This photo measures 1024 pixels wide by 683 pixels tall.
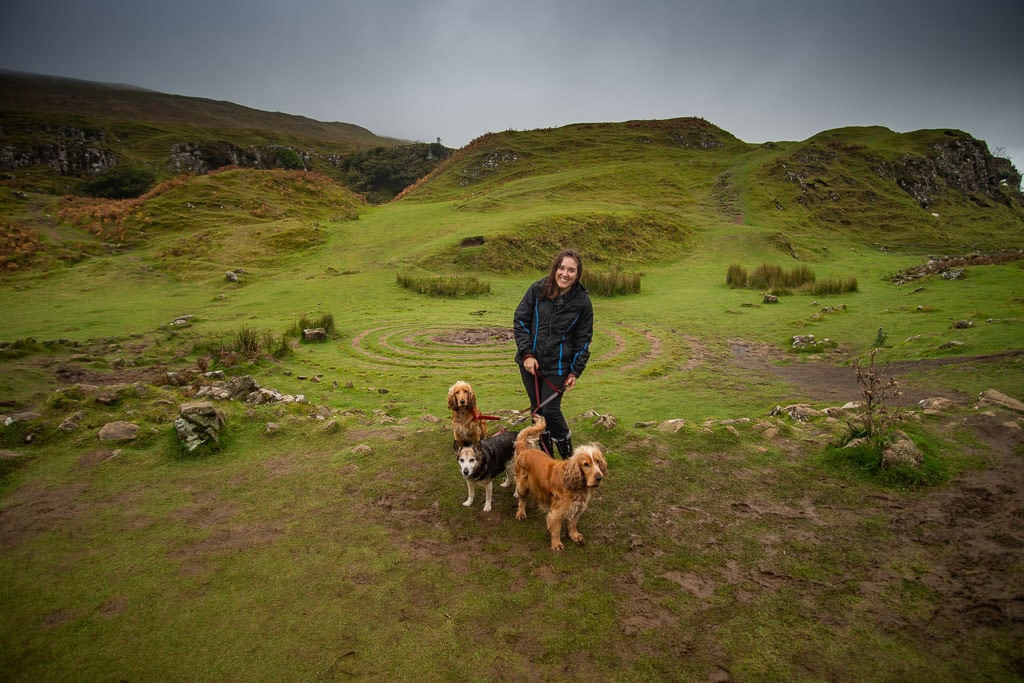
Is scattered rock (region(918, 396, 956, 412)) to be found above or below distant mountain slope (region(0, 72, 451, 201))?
below

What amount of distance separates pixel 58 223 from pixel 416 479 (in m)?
41.6

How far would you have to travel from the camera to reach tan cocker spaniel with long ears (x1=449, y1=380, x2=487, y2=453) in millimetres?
5434

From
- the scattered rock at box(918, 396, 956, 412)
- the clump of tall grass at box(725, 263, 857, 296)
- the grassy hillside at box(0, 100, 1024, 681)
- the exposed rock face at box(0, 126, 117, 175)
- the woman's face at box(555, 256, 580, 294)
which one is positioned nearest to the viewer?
the grassy hillside at box(0, 100, 1024, 681)

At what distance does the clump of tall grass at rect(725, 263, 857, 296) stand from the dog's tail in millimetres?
19748

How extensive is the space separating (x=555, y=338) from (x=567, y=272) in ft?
2.56

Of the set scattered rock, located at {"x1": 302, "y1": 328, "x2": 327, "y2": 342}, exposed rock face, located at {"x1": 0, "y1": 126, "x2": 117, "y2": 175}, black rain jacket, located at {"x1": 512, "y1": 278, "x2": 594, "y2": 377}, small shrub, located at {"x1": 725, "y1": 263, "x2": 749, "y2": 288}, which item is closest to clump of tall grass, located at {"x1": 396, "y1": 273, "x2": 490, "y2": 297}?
scattered rock, located at {"x1": 302, "y1": 328, "x2": 327, "y2": 342}

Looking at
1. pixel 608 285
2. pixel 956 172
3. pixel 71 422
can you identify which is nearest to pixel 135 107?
pixel 608 285

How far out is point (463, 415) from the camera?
5512 millimetres

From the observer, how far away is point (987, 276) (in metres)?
16.1

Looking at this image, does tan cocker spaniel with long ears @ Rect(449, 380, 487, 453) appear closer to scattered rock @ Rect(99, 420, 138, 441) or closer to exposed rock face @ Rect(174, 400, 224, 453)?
exposed rock face @ Rect(174, 400, 224, 453)

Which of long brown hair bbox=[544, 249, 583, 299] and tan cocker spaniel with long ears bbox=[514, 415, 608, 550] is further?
long brown hair bbox=[544, 249, 583, 299]

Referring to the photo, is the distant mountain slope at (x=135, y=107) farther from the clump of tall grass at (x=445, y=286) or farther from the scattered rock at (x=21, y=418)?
the scattered rock at (x=21, y=418)

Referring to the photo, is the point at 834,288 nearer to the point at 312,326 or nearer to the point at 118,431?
the point at 312,326

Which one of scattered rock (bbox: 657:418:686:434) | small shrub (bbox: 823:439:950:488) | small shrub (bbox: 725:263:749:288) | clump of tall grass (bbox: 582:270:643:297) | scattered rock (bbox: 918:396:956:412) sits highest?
small shrub (bbox: 725:263:749:288)
